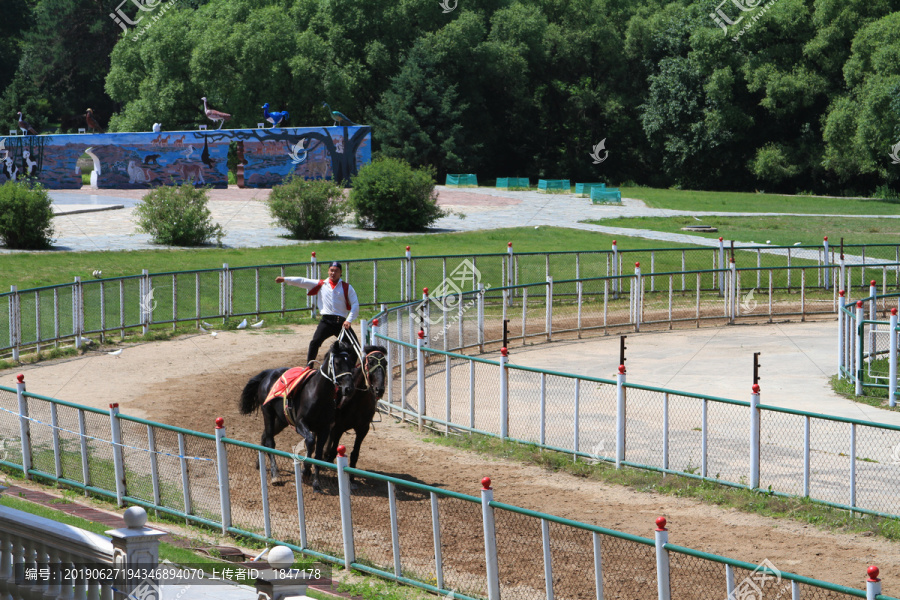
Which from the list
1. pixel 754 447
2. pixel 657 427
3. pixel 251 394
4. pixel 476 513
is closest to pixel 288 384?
pixel 251 394

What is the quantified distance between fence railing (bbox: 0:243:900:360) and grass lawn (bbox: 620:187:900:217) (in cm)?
1950

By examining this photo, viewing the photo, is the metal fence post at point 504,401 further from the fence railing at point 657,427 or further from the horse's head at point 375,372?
the horse's head at point 375,372

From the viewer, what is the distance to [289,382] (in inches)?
551

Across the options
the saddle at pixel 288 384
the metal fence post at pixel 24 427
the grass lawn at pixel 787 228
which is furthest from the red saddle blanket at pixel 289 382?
the grass lawn at pixel 787 228

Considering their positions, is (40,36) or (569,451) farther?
(40,36)

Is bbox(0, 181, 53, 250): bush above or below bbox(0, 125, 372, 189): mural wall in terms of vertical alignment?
below

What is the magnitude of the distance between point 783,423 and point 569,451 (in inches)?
123

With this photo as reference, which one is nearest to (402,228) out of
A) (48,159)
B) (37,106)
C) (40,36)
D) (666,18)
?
(48,159)

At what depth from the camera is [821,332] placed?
26.7 meters

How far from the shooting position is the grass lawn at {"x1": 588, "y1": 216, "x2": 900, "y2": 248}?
43156 mm

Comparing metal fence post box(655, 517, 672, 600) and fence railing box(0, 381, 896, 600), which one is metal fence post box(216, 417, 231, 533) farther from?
metal fence post box(655, 517, 672, 600)

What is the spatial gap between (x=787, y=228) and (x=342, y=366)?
1524 inches

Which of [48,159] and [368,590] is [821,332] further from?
[48,159]

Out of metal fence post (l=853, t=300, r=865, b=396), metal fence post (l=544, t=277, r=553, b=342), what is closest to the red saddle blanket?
metal fence post (l=853, t=300, r=865, b=396)
